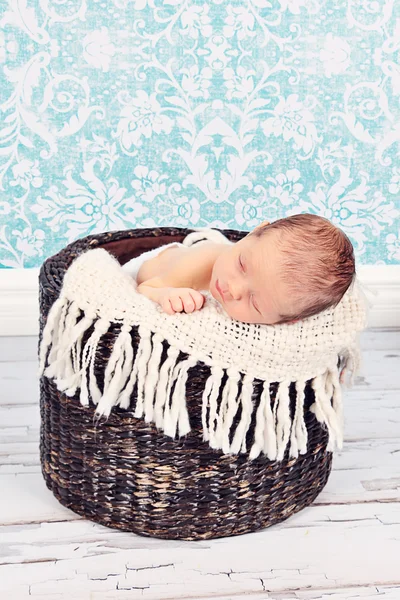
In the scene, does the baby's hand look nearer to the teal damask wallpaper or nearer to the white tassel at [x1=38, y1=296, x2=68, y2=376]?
the white tassel at [x1=38, y1=296, x2=68, y2=376]

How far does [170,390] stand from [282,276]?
0.74ft

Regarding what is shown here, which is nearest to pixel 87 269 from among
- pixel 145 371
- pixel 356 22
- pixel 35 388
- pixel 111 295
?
pixel 111 295

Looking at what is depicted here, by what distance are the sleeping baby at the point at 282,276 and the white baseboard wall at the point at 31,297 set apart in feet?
2.93

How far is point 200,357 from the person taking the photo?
111 cm

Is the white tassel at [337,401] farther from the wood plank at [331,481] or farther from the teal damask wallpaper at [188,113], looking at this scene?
the teal damask wallpaper at [188,113]

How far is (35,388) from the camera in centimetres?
174

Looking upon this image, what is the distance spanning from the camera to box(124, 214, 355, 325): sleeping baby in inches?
44.0

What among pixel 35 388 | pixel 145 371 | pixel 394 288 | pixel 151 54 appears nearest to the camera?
pixel 145 371

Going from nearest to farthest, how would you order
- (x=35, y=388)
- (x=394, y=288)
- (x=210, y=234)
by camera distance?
(x=210, y=234)
(x=35, y=388)
(x=394, y=288)

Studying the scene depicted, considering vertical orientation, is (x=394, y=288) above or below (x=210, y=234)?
below

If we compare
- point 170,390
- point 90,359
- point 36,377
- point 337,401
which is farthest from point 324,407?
point 36,377

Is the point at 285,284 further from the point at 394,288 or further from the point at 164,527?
the point at 394,288

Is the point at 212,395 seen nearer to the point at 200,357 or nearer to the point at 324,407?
the point at 200,357

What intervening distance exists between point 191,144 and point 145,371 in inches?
37.5
